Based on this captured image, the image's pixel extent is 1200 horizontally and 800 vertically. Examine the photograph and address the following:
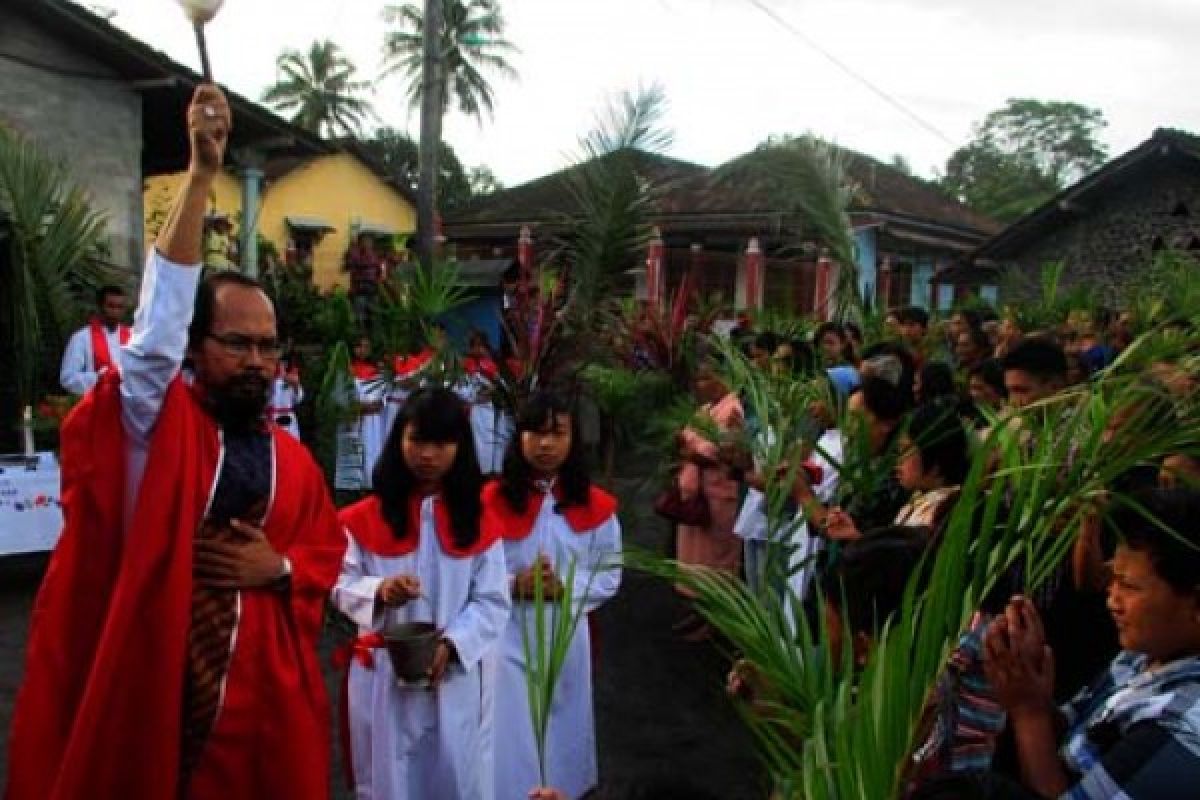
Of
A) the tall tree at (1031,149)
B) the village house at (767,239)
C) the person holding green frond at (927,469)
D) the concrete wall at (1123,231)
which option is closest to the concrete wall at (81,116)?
A: the village house at (767,239)

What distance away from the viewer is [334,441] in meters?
8.77

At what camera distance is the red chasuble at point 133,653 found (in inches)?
88.0

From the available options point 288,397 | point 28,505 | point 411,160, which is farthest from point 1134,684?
point 411,160

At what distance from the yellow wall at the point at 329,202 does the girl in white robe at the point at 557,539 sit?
22.7 meters

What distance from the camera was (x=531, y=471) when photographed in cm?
396

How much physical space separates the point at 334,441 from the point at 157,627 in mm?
6621

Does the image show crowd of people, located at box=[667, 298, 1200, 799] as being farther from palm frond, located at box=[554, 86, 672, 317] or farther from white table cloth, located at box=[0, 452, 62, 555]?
white table cloth, located at box=[0, 452, 62, 555]

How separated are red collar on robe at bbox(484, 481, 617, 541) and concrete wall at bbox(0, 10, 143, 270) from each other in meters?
7.56

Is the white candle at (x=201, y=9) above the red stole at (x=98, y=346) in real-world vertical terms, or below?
above

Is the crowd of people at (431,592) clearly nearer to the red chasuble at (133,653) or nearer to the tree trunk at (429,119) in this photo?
the red chasuble at (133,653)

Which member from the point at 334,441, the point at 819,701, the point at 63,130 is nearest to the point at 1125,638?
the point at 819,701

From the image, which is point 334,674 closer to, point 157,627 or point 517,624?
point 517,624

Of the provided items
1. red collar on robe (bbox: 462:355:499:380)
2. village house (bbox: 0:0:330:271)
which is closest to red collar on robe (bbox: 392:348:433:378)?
red collar on robe (bbox: 462:355:499:380)

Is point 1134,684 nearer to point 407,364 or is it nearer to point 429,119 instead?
point 407,364
